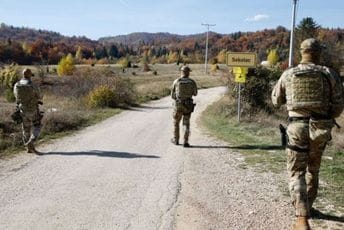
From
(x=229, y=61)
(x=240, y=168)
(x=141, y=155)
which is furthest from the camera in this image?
(x=229, y=61)

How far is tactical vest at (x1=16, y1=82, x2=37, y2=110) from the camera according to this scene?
39.5ft

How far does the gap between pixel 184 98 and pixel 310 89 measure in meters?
7.25

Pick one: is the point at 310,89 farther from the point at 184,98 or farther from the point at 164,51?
the point at 164,51

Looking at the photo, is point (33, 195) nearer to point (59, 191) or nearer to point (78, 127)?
point (59, 191)

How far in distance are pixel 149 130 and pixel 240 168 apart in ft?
23.1

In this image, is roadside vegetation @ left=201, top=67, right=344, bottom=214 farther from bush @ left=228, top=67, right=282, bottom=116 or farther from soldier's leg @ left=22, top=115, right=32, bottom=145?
soldier's leg @ left=22, top=115, right=32, bottom=145

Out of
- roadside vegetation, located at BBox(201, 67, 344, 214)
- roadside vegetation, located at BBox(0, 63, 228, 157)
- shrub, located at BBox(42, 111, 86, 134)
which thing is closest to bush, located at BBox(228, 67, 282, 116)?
roadside vegetation, located at BBox(201, 67, 344, 214)

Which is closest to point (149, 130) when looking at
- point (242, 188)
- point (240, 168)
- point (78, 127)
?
point (78, 127)

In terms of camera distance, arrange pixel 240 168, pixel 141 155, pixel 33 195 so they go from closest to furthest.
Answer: pixel 33 195, pixel 240 168, pixel 141 155

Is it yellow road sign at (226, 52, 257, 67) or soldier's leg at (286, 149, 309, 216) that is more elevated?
yellow road sign at (226, 52, 257, 67)

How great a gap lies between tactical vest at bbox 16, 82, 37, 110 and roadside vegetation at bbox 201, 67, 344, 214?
5.27 metres

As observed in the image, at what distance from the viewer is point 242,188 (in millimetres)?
8516

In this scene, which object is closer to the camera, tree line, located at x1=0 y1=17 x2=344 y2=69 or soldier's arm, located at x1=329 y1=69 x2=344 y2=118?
soldier's arm, located at x1=329 y1=69 x2=344 y2=118

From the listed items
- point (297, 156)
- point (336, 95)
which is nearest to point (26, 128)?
point (297, 156)
